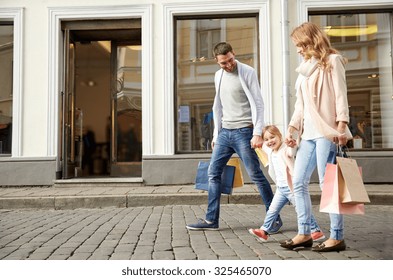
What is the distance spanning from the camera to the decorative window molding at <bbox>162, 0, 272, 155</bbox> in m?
6.99

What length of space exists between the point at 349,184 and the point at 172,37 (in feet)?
16.3

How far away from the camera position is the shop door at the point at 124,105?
7.98m

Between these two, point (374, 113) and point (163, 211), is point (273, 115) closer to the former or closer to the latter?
point (374, 113)

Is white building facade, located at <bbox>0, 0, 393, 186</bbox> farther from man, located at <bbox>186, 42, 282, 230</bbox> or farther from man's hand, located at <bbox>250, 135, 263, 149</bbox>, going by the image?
man's hand, located at <bbox>250, 135, 263, 149</bbox>

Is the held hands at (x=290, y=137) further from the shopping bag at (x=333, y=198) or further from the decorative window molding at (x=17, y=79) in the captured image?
the decorative window molding at (x=17, y=79)

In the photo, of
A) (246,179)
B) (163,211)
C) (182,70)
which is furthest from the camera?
(182,70)

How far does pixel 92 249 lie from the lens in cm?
304

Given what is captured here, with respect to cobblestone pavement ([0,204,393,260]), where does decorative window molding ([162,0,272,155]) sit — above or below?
above

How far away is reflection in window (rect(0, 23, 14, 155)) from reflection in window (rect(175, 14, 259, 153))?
2.53 meters

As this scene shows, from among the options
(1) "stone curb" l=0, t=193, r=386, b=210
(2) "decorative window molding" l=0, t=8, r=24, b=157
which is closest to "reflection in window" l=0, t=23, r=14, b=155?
(2) "decorative window molding" l=0, t=8, r=24, b=157

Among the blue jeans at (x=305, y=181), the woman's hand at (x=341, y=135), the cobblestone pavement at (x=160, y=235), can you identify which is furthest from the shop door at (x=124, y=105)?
the woman's hand at (x=341, y=135)

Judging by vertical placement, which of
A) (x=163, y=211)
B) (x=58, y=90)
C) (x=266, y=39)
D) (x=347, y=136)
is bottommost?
(x=163, y=211)
